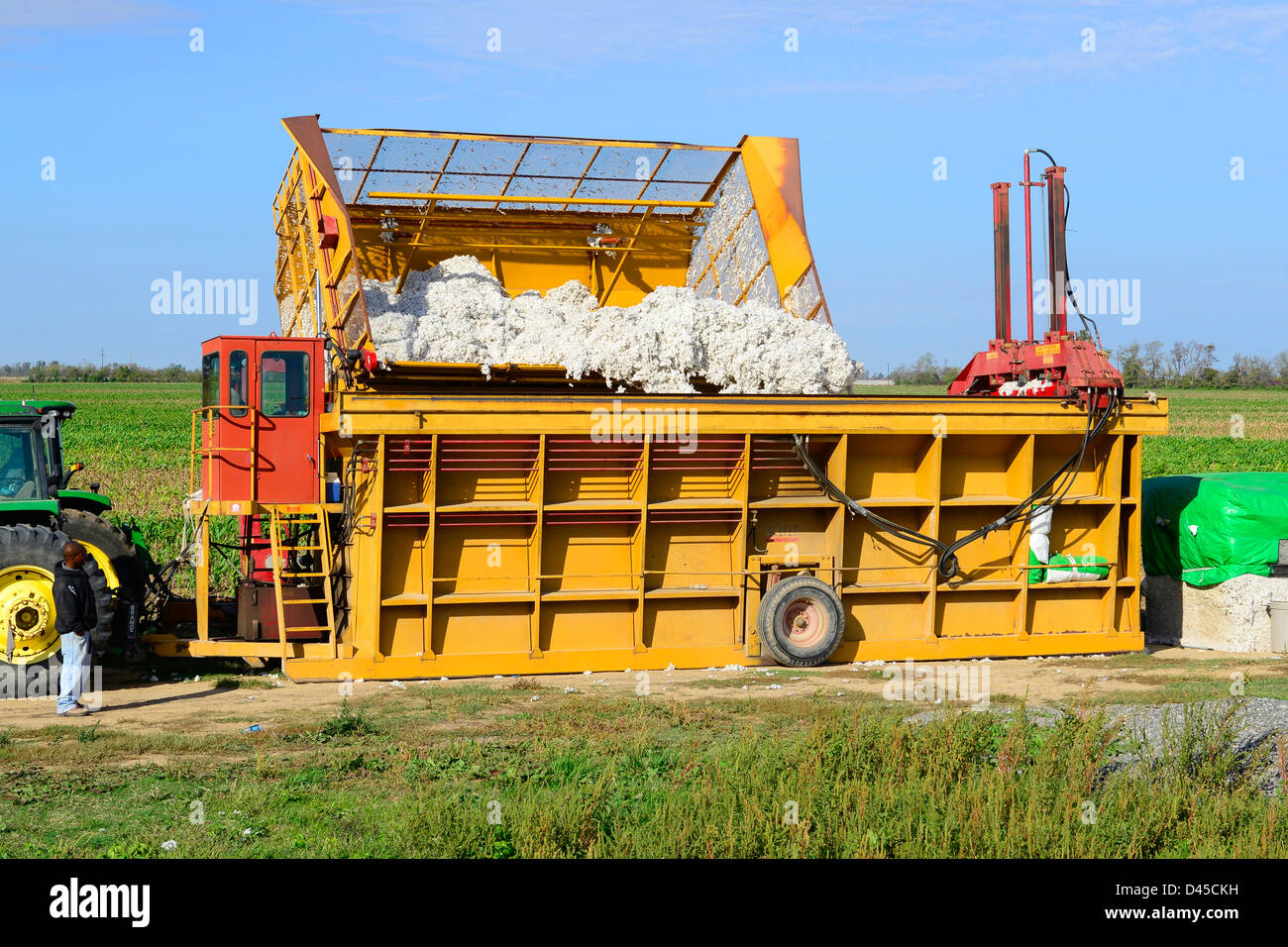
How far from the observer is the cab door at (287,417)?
1044 centimetres

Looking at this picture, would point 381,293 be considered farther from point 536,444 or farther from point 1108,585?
point 1108,585

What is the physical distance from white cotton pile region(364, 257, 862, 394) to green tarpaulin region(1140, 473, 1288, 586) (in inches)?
146

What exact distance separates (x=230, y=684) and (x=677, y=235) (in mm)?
6526

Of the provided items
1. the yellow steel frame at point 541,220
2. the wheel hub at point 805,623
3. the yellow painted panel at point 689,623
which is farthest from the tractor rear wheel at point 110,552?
the wheel hub at point 805,623

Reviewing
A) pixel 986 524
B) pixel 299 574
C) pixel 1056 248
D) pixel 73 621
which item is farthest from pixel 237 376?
pixel 1056 248

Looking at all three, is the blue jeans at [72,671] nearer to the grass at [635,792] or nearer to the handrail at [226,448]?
the grass at [635,792]

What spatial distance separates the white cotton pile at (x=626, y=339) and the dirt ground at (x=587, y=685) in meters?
2.58

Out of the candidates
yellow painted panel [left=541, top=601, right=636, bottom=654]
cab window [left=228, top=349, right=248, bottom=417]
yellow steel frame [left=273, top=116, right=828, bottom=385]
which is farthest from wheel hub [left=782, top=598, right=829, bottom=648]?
cab window [left=228, top=349, right=248, bottom=417]

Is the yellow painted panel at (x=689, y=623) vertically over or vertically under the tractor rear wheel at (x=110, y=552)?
under

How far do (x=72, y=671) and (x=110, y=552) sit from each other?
122 centimetres

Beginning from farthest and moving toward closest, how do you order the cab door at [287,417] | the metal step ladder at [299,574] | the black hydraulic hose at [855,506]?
the black hydraulic hose at [855,506] → the cab door at [287,417] → the metal step ladder at [299,574]

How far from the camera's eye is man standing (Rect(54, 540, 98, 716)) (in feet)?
30.0

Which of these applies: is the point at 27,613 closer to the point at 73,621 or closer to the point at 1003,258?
the point at 73,621
